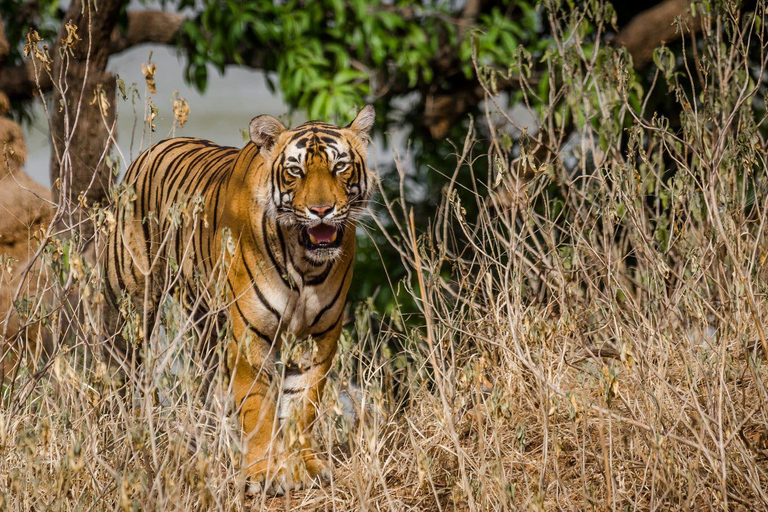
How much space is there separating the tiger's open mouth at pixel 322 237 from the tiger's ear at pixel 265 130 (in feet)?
1.36

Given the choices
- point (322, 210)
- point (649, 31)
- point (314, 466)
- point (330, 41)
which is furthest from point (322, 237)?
point (649, 31)

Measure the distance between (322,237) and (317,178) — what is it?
0.74ft

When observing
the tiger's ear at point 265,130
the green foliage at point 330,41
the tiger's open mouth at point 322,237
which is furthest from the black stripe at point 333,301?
the green foliage at point 330,41

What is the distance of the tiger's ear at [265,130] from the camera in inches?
153

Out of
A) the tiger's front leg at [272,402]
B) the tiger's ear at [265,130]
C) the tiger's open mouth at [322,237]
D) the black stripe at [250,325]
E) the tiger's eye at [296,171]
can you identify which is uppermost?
the tiger's ear at [265,130]

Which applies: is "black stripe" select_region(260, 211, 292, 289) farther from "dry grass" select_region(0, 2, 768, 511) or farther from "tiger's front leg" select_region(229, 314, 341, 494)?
"dry grass" select_region(0, 2, 768, 511)

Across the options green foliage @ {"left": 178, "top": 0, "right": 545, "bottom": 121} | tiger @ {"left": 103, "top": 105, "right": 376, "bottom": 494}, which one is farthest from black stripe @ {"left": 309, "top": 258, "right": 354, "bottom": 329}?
green foliage @ {"left": 178, "top": 0, "right": 545, "bottom": 121}

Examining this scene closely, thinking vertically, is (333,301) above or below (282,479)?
above

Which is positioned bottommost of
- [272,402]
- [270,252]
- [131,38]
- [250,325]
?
[272,402]

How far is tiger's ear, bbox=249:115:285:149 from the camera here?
3887 millimetres

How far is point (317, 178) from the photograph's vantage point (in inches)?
148

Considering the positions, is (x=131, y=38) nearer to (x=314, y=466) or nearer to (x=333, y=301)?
(x=333, y=301)

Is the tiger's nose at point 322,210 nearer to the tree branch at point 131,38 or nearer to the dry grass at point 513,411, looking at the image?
the dry grass at point 513,411

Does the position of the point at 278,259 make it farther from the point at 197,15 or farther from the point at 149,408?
the point at 197,15
